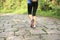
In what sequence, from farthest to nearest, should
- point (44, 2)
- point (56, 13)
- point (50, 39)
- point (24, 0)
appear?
point (24, 0) < point (44, 2) < point (56, 13) < point (50, 39)

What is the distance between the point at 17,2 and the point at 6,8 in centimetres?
140

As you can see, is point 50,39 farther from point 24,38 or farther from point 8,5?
point 8,5

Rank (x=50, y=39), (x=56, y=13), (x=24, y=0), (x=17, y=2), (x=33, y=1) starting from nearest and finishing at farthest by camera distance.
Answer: (x=50, y=39)
(x=33, y=1)
(x=56, y=13)
(x=24, y=0)
(x=17, y=2)

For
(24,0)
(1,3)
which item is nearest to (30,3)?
(24,0)

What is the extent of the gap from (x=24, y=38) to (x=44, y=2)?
9821mm

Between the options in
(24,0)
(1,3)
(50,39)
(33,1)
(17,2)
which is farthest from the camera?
(1,3)

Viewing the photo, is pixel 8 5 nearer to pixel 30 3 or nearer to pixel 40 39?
pixel 30 3

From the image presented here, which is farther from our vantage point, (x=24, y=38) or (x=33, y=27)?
(x=33, y=27)

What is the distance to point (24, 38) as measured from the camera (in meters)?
4.54

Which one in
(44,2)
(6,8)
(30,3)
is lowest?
(6,8)

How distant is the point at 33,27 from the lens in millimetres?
6125

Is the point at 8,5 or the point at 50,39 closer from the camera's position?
the point at 50,39

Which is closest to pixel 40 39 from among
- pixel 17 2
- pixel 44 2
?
pixel 44 2

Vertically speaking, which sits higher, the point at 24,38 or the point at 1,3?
the point at 24,38
